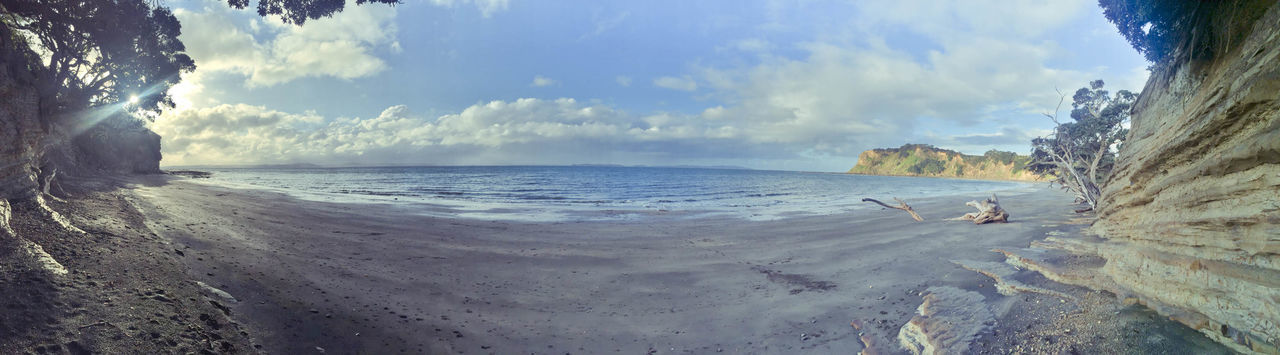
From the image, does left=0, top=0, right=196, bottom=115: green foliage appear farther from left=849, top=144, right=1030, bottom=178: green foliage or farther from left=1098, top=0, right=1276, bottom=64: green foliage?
left=849, top=144, right=1030, bottom=178: green foliage

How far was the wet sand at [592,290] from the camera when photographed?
5.42 m

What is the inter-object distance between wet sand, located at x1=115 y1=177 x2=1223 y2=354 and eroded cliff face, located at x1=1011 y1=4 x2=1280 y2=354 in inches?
18.7

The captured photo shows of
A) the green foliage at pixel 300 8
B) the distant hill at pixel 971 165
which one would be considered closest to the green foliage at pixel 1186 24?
the green foliage at pixel 300 8

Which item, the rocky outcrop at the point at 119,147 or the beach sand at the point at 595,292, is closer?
the beach sand at the point at 595,292

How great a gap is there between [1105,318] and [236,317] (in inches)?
405

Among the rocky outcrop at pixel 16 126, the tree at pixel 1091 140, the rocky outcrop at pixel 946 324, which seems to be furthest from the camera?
the tree at pixel 1091 140

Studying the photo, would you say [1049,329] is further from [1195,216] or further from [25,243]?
[25,243]

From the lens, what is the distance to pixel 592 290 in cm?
809

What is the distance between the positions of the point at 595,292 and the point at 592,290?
14 centimetres

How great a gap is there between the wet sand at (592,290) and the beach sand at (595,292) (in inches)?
1.5

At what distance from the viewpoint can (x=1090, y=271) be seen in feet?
22.6

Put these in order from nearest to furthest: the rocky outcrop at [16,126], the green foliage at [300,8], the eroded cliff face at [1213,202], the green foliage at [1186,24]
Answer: the eroded cliff face at [1213,202], the green foliage at [1186,24], the rocky outcrop at [16,126], the green foliage at [300,8]

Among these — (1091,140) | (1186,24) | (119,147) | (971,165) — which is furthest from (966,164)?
(119,147)

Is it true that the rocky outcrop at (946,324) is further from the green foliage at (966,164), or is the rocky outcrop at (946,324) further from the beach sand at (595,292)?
the green foliage at (966,164)
